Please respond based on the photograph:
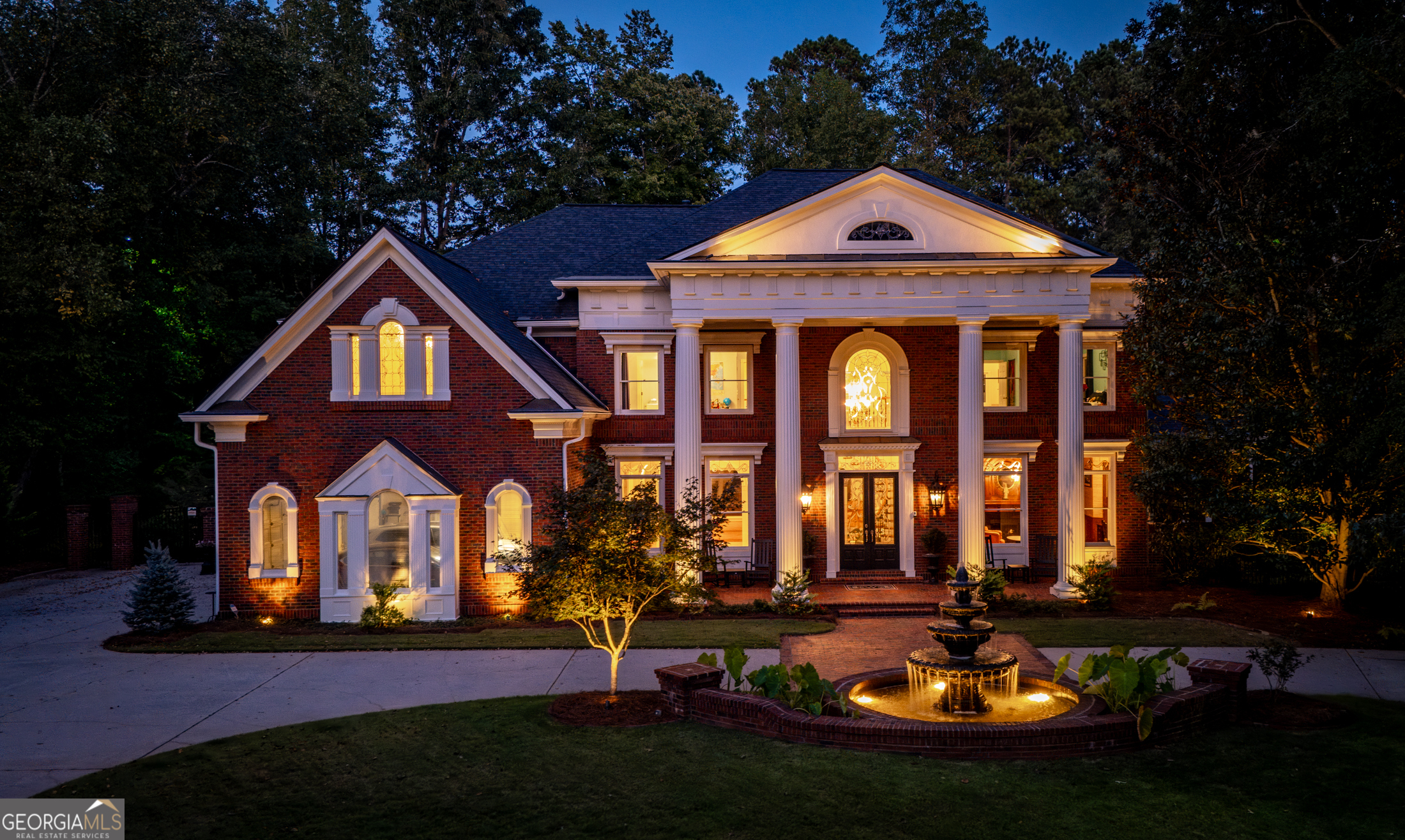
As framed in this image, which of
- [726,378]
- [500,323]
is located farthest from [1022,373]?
[500,323]

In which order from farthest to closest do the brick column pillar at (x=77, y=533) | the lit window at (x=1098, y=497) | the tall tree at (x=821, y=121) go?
the tall tree at (x=821, y=121), the brick column pillar at (x=77, y=533), the lit window at (x=1098, y=497)

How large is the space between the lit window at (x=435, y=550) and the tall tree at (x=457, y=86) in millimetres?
24995

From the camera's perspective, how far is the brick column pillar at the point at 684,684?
10.7 meters

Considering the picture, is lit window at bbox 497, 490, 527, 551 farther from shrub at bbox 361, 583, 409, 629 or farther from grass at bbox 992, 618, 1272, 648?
grass at bbox 992, 618, 1272, 648

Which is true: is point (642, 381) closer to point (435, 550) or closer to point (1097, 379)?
point (435, 550)

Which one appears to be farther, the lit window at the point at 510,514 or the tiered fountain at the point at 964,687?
the lit window at the point at 510,514

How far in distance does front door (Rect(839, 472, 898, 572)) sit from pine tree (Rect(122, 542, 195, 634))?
1484 centimetres

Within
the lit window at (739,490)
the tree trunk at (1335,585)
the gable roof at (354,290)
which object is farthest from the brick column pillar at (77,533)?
the tree trunk at (1335,585)

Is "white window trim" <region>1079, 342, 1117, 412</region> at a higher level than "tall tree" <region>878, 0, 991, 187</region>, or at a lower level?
lower

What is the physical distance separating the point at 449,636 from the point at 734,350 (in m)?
10.0

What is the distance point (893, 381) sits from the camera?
21.5 metres

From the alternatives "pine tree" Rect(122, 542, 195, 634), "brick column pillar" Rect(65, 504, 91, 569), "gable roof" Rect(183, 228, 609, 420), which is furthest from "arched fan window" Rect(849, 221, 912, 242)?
"brick column pillar" Rect(65, 504, 91, 569)

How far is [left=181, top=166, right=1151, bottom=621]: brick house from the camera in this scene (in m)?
17.6

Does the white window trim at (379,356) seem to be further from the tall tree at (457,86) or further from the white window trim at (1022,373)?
the tall tree at (457,86)
